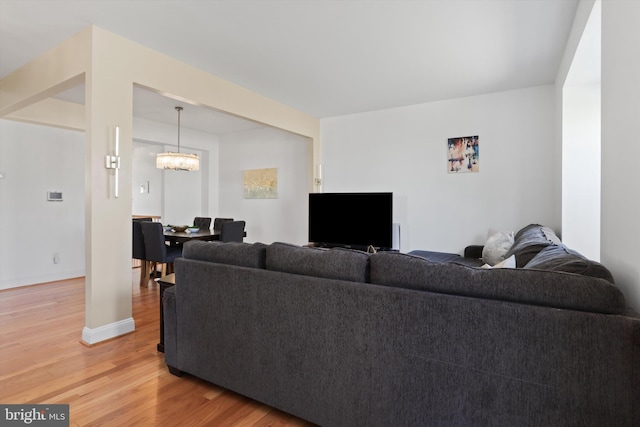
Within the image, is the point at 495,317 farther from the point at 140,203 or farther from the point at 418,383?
the point at 140,203

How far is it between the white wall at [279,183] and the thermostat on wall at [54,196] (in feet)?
8.93

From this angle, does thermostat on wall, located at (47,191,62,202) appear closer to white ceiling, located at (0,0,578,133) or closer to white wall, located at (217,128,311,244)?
white ceiling, located at (0,0,578,133)

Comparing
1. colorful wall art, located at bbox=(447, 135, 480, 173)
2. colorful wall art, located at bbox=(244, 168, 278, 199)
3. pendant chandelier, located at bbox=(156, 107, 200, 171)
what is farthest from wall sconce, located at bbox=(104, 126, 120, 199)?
colorful wall art, located at bbox=(447, 135, 480, 173)

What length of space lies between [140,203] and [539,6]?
7.66 metres

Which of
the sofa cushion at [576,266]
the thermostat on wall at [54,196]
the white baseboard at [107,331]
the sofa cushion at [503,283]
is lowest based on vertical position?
the white baseboard at [107,331]

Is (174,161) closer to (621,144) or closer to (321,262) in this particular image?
(321,262)

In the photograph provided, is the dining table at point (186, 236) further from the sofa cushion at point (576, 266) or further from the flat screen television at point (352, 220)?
the sofa cushion at point (576, 266)

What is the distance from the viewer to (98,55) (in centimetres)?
265

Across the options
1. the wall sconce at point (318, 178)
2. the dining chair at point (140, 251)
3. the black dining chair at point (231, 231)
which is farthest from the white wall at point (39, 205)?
the wall sconce at point (318, 178)

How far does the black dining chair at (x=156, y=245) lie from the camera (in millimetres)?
3979

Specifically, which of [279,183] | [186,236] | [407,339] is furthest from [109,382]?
[279,183]

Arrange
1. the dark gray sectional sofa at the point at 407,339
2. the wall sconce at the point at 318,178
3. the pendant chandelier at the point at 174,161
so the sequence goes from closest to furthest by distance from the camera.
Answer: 1. the dark gray sectional sofa at the point at 407,339
2. the pendant chandelier at the point at 174,161
3. the wall sconce at the point at 318,178

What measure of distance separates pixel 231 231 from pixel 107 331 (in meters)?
2.09

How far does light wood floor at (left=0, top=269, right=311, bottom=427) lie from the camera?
170cm
